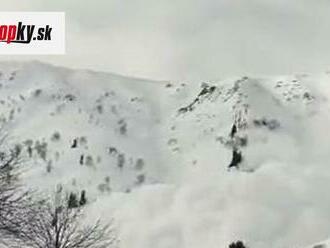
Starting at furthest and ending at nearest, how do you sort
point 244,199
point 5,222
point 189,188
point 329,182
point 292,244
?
1. point 329,182
2. point 189,188
3. point 244,199
4. point 292,244
5. point 5,222

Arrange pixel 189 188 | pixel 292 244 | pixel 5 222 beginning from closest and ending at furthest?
pixel 5 222 < pixel 292 244 < pixel 189 188

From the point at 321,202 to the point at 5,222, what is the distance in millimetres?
148896

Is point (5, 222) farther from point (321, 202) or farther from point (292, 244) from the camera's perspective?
point (321, 202)

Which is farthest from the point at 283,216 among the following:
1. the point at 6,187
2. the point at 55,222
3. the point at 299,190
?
the point at 6,187

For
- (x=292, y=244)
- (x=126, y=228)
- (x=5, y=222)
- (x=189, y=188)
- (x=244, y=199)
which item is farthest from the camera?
(x=189, y=188)

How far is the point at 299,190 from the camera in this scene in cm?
18062

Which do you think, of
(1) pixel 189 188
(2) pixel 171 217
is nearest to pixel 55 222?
(2) pixel 171 217

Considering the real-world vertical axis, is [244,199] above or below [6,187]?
above

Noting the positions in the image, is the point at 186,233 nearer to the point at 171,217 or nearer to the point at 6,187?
the point at 171,217

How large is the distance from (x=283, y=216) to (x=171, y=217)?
21.6 m

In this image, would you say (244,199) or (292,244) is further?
(244,199)

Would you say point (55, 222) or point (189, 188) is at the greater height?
point (189, 188)

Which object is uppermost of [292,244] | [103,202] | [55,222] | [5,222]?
[103,202]

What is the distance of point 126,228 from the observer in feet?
461
